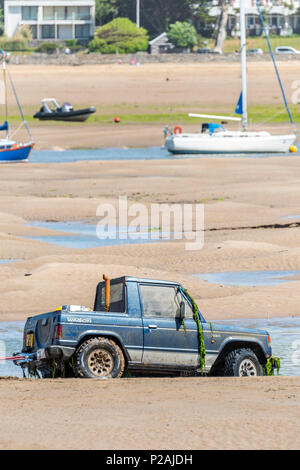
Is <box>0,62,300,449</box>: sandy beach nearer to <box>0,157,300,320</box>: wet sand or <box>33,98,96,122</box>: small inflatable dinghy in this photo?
<box>0,157,300,320</box>: wet sand

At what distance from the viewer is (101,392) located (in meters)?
11.9

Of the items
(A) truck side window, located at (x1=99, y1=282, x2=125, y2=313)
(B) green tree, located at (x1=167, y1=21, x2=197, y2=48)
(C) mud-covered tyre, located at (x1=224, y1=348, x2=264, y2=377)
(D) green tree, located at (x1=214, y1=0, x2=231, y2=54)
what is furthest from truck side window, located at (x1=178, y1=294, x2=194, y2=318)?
(B) green tree, located at (x1=167, y1=21, x2=197, y2=48)

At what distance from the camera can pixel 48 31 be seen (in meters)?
129

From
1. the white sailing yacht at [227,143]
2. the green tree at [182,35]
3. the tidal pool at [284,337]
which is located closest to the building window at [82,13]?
the green tree at [182,35]

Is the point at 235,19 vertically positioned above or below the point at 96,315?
above

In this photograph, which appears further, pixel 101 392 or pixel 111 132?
pixel 111 132

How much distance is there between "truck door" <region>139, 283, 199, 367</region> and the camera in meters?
13.3

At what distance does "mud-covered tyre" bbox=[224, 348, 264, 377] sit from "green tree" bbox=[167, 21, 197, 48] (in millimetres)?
101379

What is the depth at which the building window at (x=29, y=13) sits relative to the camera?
130 meters

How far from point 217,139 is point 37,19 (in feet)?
258

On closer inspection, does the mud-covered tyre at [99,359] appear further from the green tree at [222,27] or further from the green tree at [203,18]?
the green tree at [203,18]

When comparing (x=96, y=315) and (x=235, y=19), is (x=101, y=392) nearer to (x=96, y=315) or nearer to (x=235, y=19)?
(x=96, y=315)

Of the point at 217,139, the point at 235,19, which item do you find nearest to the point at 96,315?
the point at 217,139

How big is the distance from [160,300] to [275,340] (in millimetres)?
4271
